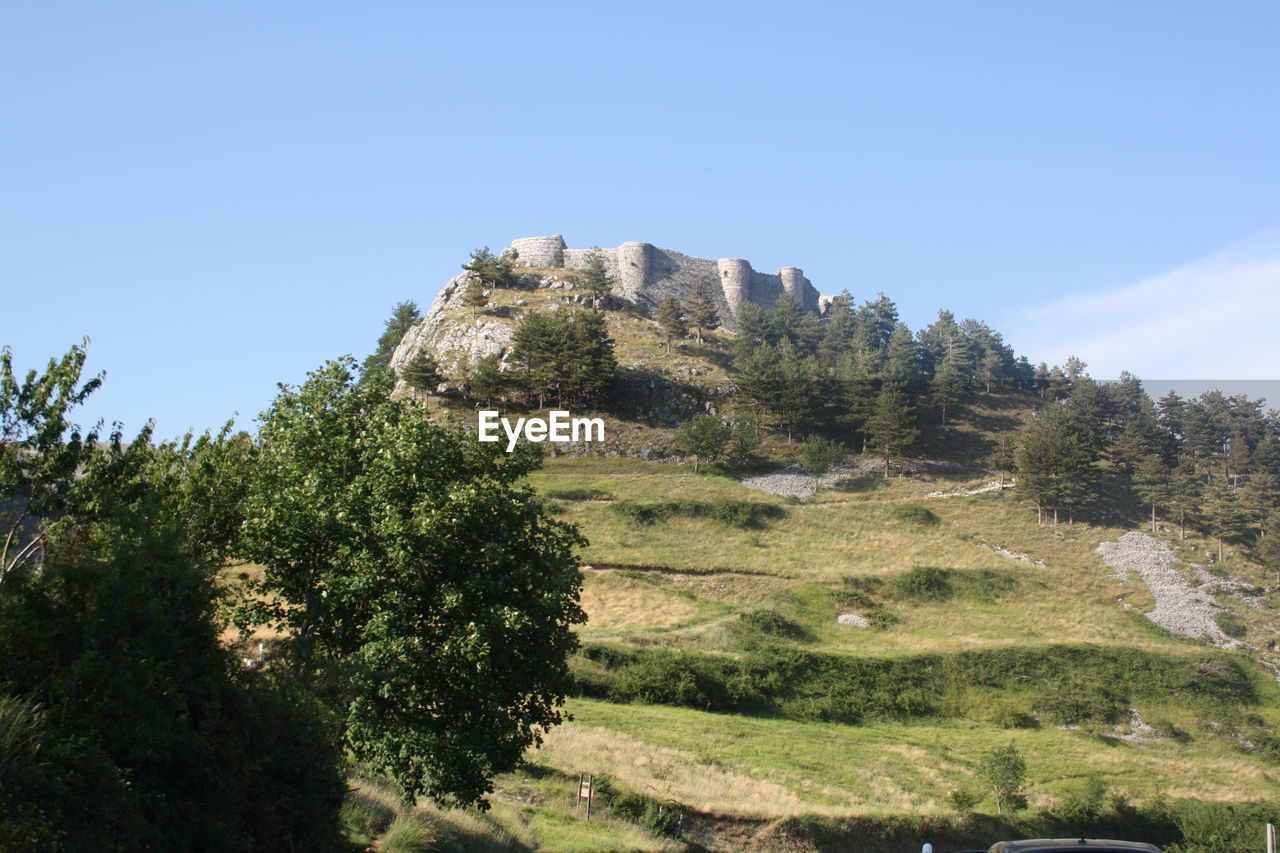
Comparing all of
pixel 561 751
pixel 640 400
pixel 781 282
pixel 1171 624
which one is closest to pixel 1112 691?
pixel 1171 624

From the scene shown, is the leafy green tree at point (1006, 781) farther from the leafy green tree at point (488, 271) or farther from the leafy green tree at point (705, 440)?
the leafy green tree at point (488, 271)

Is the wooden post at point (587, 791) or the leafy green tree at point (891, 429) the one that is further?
the leafy green tree at point (891, 429)

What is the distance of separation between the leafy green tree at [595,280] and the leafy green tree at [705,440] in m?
31.7

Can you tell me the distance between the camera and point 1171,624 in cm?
6006

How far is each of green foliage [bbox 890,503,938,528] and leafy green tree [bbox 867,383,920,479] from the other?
8.57m

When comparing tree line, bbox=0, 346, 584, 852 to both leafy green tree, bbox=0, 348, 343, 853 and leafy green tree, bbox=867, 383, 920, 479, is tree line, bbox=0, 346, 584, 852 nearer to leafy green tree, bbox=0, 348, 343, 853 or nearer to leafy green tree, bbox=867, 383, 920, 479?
leafy green tree, bbox=0, 348, 343, 853

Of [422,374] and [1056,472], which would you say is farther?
[422,374]

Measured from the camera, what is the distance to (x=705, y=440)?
260ft

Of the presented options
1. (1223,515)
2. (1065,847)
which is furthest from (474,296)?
(1065,847)

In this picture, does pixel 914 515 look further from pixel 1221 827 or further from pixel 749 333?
pixel 1221 827

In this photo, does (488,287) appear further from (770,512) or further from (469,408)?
(770,512)

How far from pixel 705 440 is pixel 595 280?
36439mm

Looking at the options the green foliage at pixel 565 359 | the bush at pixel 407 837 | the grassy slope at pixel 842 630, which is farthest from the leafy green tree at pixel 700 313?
the bush at pixel 407 837

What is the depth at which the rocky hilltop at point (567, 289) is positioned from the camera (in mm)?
96188
